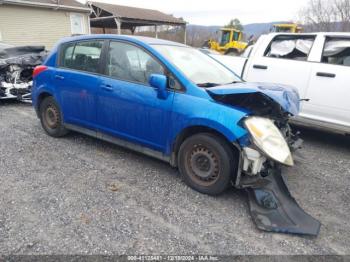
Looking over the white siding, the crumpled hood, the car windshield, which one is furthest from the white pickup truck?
the white siding

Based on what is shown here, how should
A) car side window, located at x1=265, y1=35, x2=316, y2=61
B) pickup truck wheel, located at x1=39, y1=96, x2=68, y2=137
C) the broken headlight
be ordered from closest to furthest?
the broken headlight → pickup truck wheel, located at x1=39, y1=96, x2=68, y2=137 → car side window, located at x1=265, y1=35, x2=316, y2=61

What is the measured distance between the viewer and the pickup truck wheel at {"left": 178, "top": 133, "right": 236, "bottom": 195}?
10.7 feet

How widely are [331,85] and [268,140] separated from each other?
8.40ft

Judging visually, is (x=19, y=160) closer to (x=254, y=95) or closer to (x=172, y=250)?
(x=172, y=250)

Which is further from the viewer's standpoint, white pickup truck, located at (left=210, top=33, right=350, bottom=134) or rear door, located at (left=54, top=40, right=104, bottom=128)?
white pickup truck, located at (left=210, top=33, right=350, bottom=134)

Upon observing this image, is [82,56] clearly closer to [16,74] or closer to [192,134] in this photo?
[192,134]

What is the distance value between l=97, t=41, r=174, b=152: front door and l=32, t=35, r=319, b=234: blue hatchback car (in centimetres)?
1

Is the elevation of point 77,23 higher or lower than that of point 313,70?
higher

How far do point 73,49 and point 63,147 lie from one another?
1497mm

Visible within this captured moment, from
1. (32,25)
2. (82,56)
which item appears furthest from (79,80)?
(32,25)

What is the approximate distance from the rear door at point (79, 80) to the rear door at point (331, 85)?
3445 mm

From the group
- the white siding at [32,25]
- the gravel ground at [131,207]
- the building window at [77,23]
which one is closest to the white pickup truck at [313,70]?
the gravel ground at [131,207]

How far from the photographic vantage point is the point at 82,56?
14.7 ft

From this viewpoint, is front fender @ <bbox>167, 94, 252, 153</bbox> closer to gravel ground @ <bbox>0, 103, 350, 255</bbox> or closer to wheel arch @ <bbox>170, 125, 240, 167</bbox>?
wheel arch @ <bbox>170, 125, 240, 167</bbox>
